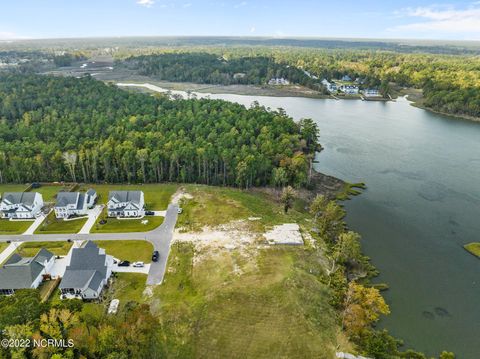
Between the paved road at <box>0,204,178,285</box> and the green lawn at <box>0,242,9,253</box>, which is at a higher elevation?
the paved road at <box>0,204,178,285</box>

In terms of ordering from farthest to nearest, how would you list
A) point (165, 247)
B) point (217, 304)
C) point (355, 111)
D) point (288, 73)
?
point (288, 73)
point (355, 111)
point (165, 247)
point (217, 304)

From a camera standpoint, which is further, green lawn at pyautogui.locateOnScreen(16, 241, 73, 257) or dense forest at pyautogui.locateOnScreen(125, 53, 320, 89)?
dense forest at pyautogui.locateOnScreen(125, 53, 320, 89)

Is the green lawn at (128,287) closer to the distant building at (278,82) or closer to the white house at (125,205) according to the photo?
the white house at (125,205)

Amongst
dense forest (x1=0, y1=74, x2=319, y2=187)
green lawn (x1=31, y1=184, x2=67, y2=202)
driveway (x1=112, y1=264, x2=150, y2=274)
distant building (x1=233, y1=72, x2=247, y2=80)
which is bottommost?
driveway (x1=112, y1=264, x2=150, y2=274)

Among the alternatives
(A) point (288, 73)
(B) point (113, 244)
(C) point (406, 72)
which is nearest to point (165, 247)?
(B) point (113, 244)

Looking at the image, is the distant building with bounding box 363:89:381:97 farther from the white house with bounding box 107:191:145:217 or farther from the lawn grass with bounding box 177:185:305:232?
the white house with bounding box 107:191:145:217

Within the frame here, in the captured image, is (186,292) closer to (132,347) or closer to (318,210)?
(132,347)

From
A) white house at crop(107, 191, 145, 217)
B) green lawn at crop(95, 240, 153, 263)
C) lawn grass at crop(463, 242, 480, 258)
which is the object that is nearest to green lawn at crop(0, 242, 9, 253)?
green lawn at crop(95, 240, 153, 263)

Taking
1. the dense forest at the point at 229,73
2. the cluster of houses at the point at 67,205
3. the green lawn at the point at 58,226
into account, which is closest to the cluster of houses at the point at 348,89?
the dense forest at the point at 229,73

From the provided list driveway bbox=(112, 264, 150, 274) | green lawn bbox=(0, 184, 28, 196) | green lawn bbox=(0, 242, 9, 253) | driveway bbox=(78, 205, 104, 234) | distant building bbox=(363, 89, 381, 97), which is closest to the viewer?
driveway bbox=(112, 264, 150, 274)
